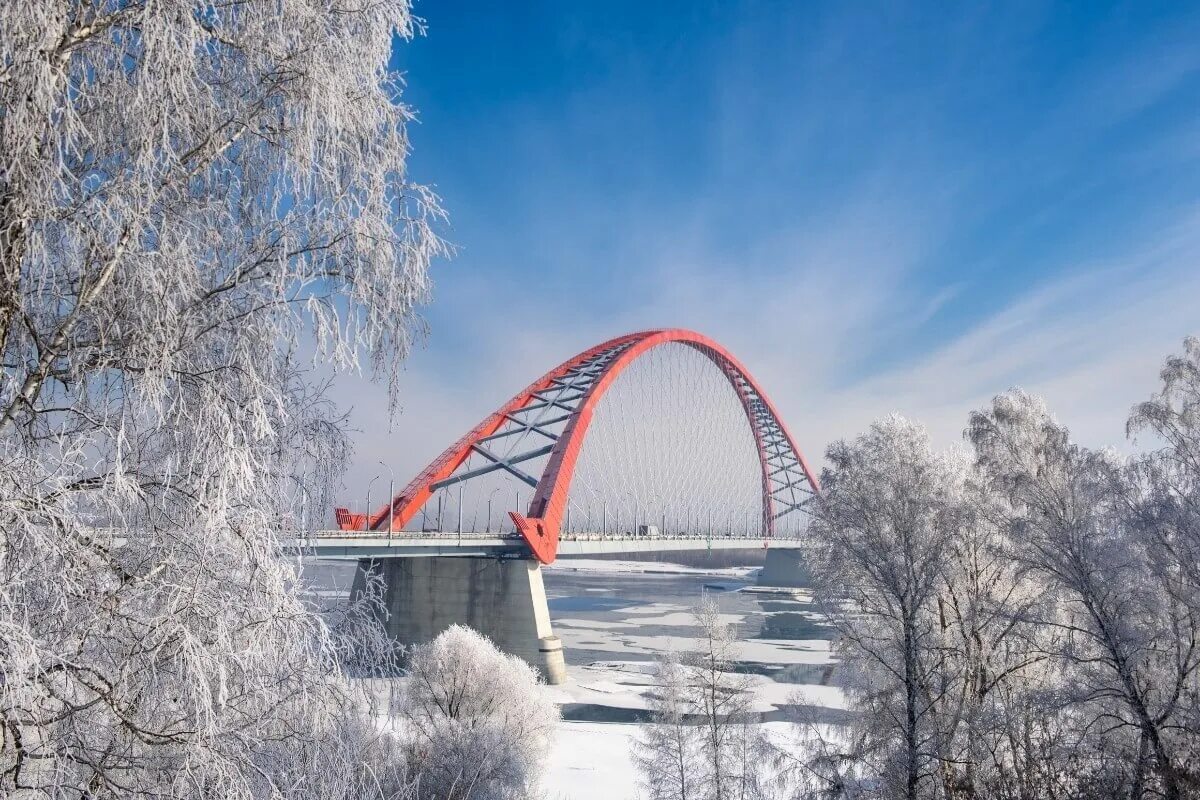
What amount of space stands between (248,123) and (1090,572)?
1166 cm

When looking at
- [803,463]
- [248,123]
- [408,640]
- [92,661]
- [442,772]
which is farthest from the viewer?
[803,463]

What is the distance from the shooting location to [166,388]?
3338 millimetres

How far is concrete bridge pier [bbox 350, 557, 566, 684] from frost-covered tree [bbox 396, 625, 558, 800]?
8.52 metres

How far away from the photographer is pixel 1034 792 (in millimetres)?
11344

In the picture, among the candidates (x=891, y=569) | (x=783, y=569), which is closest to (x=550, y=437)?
(x=891, y=569)

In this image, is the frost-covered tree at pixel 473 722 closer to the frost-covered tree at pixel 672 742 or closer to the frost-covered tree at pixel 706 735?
the frost-covered tree at pixel 672 742

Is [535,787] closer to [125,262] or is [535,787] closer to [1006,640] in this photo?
[1006,640]

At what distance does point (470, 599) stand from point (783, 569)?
58.1 m

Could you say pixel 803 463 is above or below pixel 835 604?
above

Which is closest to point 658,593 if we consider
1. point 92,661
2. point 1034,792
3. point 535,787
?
point 535,787

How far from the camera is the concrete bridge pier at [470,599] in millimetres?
33812

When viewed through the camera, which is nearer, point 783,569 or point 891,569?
point 891,569

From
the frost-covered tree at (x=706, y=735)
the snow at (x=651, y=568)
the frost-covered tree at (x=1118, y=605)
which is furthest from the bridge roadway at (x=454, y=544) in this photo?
the snow at (x=651, y=568)

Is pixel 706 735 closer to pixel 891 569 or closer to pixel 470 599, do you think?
pixel 891 569
